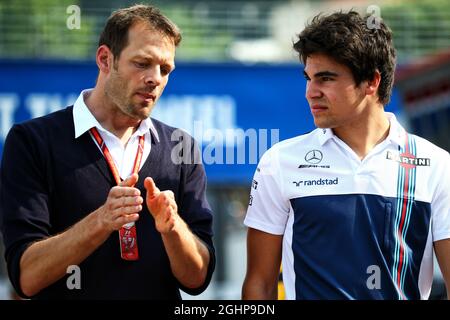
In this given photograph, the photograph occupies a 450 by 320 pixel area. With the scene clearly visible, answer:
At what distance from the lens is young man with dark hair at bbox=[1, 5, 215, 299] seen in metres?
3.89

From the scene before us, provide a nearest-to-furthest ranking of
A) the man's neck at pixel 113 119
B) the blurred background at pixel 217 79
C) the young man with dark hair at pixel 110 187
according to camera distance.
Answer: the young man with dark hair at pixel 110 187 < the man's neck at pixel 113 119 < the blurred background at pixel 217 79

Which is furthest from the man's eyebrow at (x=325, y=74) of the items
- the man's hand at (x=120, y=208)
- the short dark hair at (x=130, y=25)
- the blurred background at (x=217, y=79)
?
the blurred background at (x=217, y=79)

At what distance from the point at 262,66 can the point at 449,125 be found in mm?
2210

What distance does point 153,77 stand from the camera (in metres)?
3.96

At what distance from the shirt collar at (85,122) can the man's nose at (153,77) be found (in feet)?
0.87

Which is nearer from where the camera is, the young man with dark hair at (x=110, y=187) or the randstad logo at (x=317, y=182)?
the young man with dark hair at (x=110, y=187)

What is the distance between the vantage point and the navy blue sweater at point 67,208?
3.92 metres

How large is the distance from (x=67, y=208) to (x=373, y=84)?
55.0 inches

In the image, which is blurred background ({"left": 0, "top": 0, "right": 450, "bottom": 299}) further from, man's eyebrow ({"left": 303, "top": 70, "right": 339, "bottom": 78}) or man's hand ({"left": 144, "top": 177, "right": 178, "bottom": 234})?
man's hand ({"left": 144, "top": 177, "right": 178, "bottom": 234})

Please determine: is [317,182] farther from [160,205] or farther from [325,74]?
[160,205]

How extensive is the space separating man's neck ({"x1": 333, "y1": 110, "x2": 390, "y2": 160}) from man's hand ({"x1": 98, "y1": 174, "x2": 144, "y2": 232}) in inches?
41.2

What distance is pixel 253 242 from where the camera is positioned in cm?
415

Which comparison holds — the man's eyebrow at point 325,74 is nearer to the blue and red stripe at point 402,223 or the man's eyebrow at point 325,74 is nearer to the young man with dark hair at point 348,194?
the young man with dark hair at point 348,194
